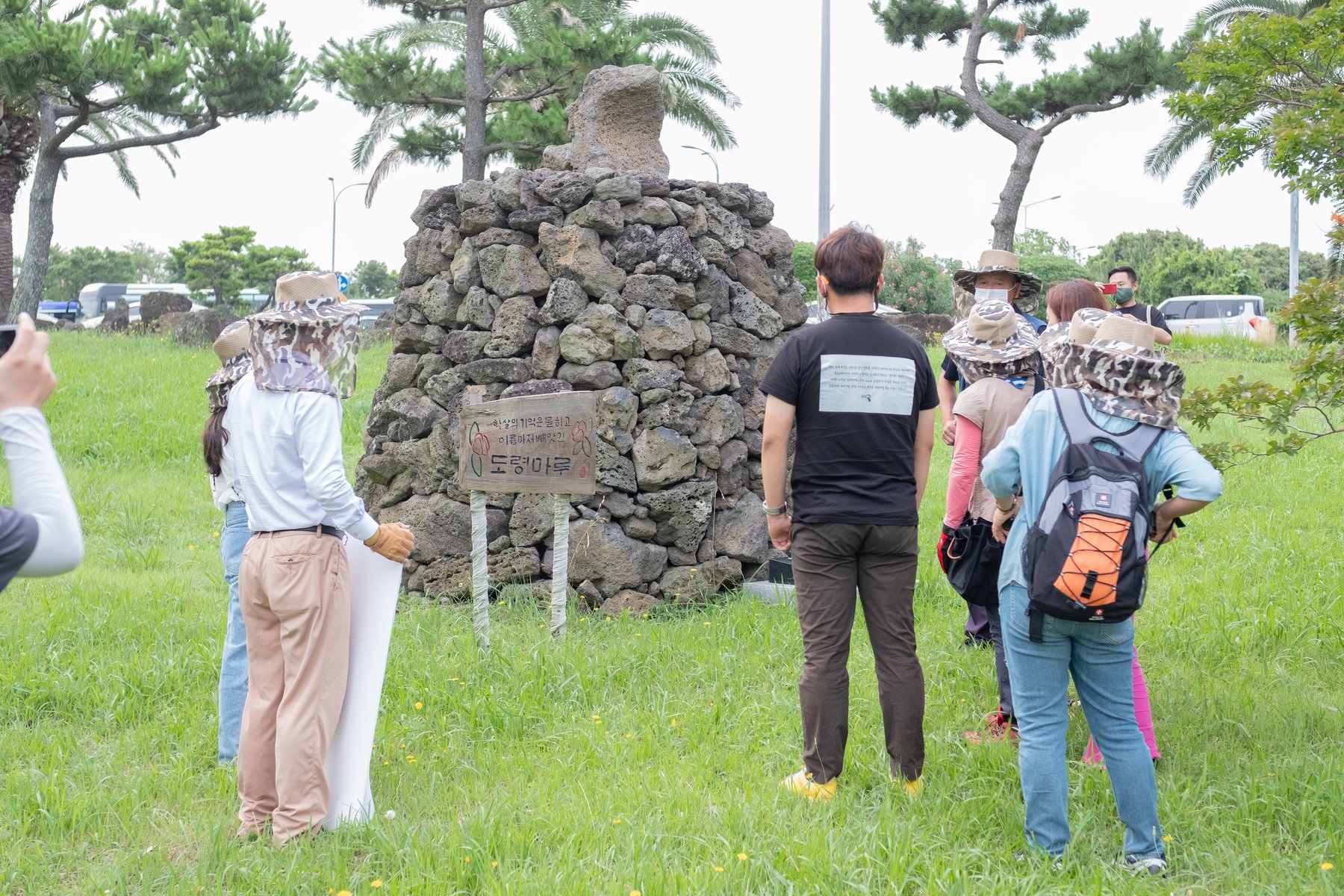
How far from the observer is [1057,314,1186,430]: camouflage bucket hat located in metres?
3.01

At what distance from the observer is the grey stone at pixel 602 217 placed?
643 centimetres

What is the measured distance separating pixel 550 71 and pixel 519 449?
1133 centimetres

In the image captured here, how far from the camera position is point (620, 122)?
7070 mm

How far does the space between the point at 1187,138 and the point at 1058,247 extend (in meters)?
22.8

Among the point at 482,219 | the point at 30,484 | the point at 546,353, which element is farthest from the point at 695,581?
the point at 30,484

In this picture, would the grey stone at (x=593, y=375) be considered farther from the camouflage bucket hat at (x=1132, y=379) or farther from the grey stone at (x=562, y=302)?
the camouflage bucket hat at (x=1132, y=379)

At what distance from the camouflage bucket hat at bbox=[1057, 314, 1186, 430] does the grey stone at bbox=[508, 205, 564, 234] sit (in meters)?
Result: 4.08

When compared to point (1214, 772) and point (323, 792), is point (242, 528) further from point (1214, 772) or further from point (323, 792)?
point (1214, 772)

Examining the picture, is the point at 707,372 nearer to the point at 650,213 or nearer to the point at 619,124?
the point at 650,213

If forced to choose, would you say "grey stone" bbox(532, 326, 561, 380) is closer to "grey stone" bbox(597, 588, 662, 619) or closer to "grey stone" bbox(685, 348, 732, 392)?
"grey stone" bbox(685, 348, 732, 392)

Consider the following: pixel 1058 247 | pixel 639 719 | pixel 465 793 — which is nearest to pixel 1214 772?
pixel 639 719

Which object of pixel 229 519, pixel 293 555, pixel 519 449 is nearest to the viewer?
pixel 293 555

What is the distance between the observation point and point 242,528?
4.12 metres

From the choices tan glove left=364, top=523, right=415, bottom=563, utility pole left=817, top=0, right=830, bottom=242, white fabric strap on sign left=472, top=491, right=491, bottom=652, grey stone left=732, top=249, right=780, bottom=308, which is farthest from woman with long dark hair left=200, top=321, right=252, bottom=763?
utility pole left=817, top=0, right=830, bottom=242
